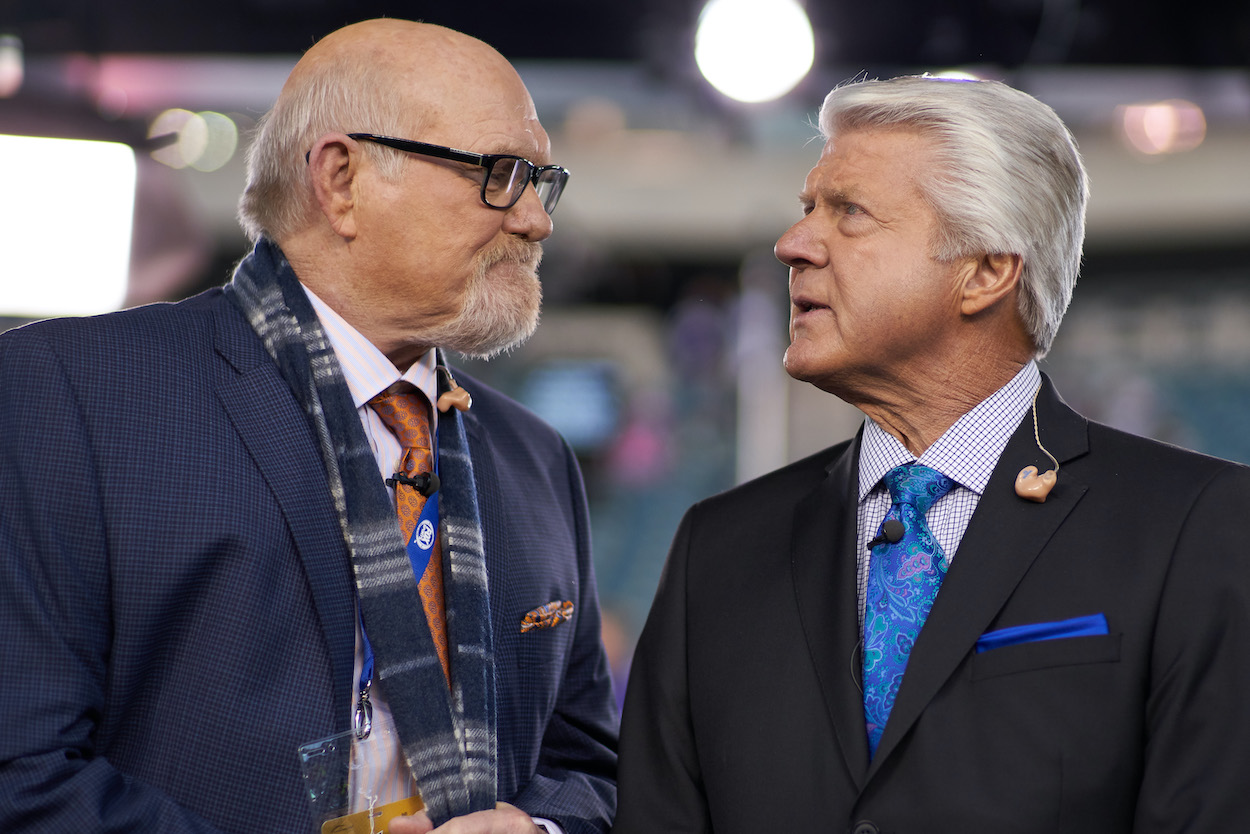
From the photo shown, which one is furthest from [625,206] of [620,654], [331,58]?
[331,58]

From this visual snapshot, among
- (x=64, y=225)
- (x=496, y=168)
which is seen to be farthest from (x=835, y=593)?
(x=64, y=225)

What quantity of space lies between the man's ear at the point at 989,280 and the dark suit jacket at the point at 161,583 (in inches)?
35.7

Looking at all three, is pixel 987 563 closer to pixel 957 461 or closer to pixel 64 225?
pixel 957 461

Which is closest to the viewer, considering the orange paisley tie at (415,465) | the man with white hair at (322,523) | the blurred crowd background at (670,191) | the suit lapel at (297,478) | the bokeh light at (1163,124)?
the man with white hair at (322,523)

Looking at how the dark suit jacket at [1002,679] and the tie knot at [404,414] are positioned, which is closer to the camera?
the dark suit jacket at [1002,679]

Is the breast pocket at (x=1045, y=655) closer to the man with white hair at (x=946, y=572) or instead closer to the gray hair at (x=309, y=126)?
the man with white hair at (x=946, y=572)

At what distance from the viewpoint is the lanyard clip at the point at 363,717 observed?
1.50 metres

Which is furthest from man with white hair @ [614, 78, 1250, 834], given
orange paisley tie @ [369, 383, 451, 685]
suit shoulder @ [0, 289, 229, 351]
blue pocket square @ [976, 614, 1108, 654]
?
→ suit shoulder @ [0, 289, 229, 351]

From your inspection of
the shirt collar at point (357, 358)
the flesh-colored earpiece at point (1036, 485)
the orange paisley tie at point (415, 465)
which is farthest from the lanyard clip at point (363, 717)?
the flesh-colored earpiece at point (1036, 485)

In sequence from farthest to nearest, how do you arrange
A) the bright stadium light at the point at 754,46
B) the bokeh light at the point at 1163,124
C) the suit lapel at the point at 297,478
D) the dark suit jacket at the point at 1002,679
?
the bokeh light at the point at 1163,124
the bright stadium light at the point at 754,46
the suit lapel at the point at 297,478
the dark suit jacket at the point at 1002,679

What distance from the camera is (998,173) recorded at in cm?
155

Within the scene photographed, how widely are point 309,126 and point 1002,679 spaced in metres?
1.23

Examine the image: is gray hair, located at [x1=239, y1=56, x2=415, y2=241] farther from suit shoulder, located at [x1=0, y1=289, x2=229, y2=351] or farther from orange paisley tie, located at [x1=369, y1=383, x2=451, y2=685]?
orange paisley tie, located at [x1=369, y1=383, x2=451, y2=685]

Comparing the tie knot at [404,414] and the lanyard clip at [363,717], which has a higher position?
the tie knot at [404,414]
